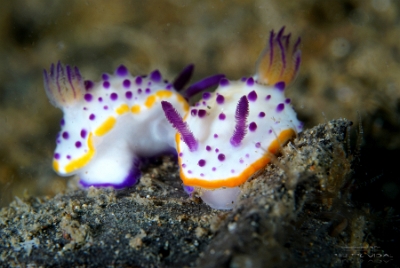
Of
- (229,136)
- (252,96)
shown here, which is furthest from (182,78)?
(229,136)

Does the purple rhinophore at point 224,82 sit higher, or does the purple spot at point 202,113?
the purple rhinophore at point 224,82

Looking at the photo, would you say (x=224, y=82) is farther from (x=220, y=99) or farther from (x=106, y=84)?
(x=106, y=84)

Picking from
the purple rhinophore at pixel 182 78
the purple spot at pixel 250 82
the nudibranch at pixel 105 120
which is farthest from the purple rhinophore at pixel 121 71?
the purple spot at pixel 250 82

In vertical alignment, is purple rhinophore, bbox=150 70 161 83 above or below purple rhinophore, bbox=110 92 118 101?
above

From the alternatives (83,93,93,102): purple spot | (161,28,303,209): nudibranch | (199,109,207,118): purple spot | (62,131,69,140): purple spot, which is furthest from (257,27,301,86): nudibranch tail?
(62,131,69,140): purple spot

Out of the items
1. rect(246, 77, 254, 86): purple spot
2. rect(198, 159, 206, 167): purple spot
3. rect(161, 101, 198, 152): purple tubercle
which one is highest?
rect(246, 77, 254, 86): purple spot

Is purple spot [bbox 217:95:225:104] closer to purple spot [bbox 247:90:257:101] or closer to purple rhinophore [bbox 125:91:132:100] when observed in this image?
purple spot [bbox 247:90:257:101]

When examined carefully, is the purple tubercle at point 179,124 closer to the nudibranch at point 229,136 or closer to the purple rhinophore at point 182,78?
the nudibranch at point 229,136
